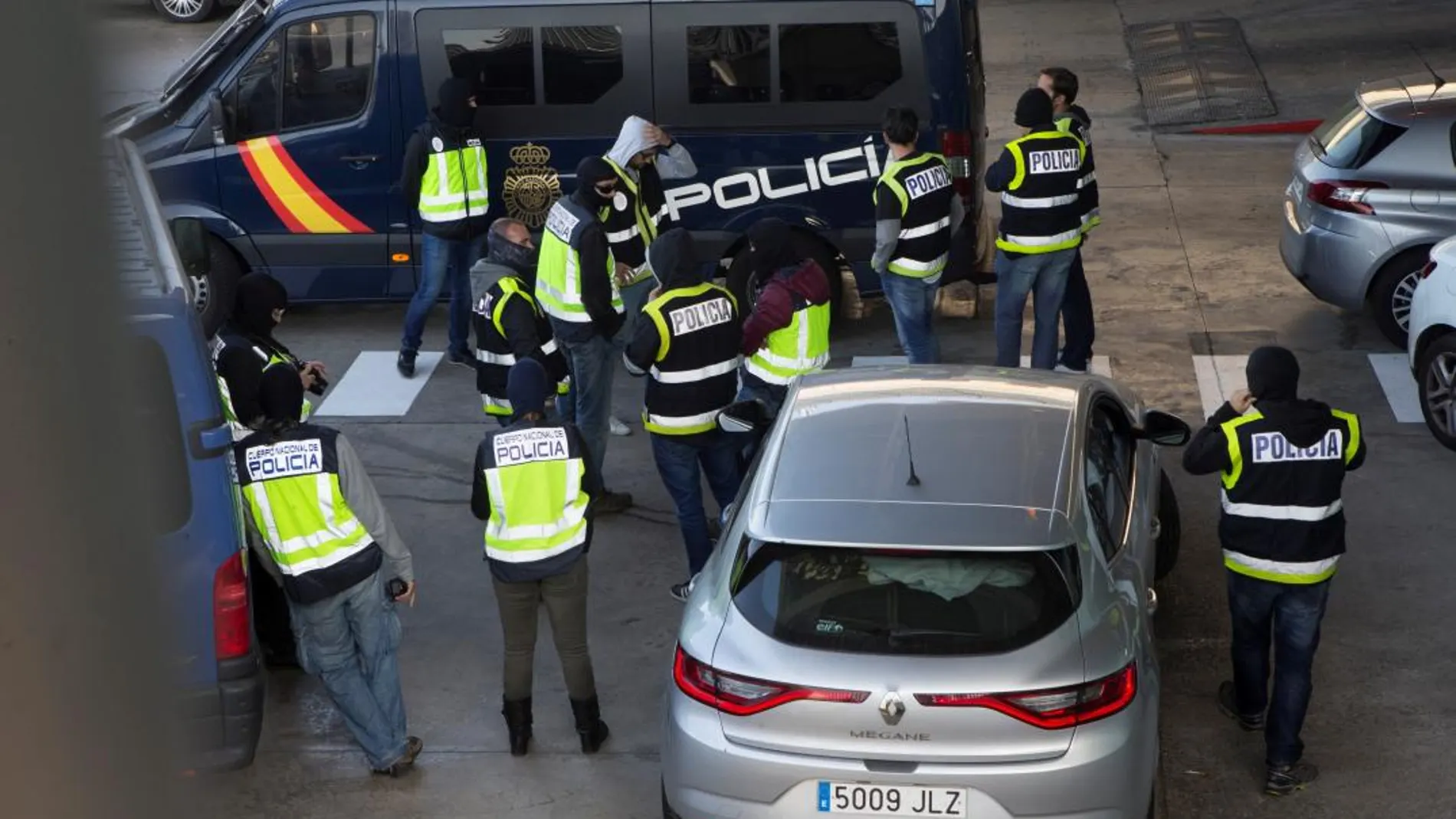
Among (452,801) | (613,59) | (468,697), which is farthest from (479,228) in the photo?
(452,801)

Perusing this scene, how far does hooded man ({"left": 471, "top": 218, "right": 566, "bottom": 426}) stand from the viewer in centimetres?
798

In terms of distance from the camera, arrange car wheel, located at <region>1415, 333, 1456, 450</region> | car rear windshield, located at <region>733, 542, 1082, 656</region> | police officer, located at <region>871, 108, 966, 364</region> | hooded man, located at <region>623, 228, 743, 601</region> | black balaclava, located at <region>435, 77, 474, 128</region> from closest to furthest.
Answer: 1. car rear windshield, located at <region>733, 542, 1082, 656</region>
2. hooded man, located at <region>623, 228, 743, 601</region>
3. car wheel, located at <region>1415, 333, 1456, 450</region>
4. police officer, located at <region>871, 108, 966, 364</region>
5. black balaclava, located at <region>435, 77, 474, 128</region>

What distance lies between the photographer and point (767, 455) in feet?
19.6

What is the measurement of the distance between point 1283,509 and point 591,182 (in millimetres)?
3882

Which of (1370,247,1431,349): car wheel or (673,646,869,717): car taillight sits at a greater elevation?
(673,646,869,717): car taillight

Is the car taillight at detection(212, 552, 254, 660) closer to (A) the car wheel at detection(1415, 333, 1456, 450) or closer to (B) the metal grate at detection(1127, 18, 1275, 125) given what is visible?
(A) the car wheel at detection(1415, 333, 1456, 450)

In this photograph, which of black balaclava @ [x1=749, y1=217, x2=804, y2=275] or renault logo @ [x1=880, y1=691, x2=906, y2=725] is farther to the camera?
black balaclava @ [x1=749, y1=217, x2=804, y2=275]

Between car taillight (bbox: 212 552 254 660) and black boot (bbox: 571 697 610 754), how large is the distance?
140 cm

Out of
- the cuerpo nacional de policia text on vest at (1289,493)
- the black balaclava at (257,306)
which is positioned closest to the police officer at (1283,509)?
the cuerpo nacional de policia text on vest at (1289,493)

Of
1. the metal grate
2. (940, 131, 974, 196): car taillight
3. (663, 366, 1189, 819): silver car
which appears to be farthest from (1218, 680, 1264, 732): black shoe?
the metal grate

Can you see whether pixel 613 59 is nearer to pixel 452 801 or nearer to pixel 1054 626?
pixel 452 801

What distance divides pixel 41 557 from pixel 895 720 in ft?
14.0

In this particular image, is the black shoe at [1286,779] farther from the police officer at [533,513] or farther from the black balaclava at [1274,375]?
the police officer at [533,513]

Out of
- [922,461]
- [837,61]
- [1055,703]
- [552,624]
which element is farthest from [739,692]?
[837,61]
